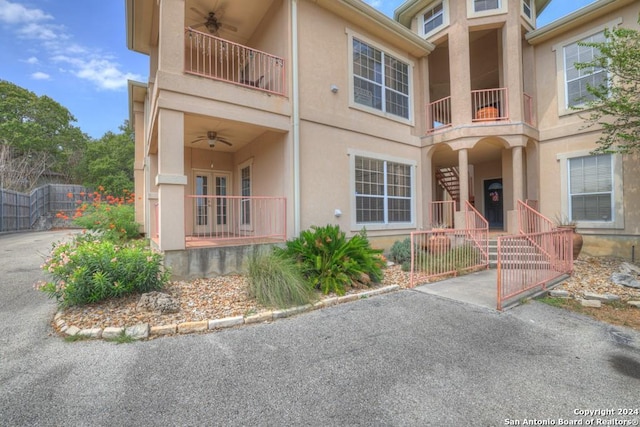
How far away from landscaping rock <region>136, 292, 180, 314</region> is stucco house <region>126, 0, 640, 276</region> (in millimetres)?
1351

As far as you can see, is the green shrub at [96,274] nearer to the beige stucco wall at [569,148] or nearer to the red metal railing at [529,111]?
the beige stucco wall at [569,148]

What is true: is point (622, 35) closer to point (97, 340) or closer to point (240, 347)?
point (240, 347)

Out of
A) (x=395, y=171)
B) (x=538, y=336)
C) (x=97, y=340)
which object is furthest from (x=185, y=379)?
(x=395, y=171)

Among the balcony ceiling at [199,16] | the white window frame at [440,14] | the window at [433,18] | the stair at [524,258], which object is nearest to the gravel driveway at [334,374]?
the stair at [524,258]

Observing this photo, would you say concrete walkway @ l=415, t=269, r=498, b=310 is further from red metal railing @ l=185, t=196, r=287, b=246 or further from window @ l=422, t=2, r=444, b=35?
window @ l=422, t=2, r=444, b=35

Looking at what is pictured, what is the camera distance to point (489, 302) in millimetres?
4902

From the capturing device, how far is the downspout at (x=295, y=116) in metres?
7.05

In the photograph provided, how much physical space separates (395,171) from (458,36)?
15.6 ft

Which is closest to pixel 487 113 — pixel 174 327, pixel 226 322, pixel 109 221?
pixel 226 322

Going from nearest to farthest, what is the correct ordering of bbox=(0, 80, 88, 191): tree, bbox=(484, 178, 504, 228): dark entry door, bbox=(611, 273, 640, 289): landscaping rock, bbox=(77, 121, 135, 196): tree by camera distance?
bbox=(611, 273, 640, 289): landscaping rock
bbox=(484, 178, 504, 228): dark entry door
bbox=(0, 80, 88, 191): tree
bbox=(77, 121, 135, 196): tree

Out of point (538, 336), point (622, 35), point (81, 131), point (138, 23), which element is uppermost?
point (81, 131)

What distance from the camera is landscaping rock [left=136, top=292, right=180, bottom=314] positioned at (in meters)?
4.16

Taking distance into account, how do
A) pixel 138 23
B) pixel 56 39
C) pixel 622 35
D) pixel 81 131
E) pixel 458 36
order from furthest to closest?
1. pixel 81 131
2. pixel 56 39
3. pixel 458 36
4. pixel 138 23
5. pixel 622 35

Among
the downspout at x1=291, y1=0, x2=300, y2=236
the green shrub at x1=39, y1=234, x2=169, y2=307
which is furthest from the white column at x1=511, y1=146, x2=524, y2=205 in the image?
the green shrub at x1=39, y1=234, x2=169, y2=307
